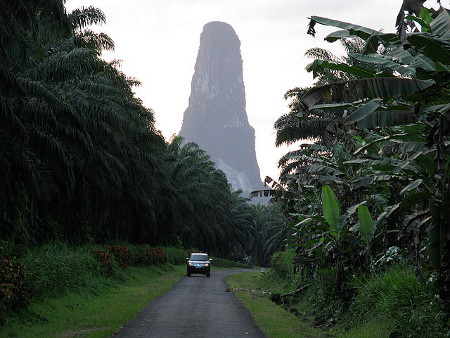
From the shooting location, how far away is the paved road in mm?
11297

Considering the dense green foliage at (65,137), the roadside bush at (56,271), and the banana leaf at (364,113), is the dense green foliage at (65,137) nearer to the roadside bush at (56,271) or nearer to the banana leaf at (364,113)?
the roadside bush at (56,271)

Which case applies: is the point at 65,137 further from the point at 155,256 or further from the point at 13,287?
the point at 155,256

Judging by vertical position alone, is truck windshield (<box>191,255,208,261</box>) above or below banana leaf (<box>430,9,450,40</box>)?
below

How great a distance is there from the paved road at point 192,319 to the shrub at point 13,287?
249cm

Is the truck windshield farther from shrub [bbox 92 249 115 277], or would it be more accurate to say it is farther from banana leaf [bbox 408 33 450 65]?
banana leaf [bbox 408 33 450 65]

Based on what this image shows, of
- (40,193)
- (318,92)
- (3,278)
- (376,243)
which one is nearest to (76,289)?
(40,193)

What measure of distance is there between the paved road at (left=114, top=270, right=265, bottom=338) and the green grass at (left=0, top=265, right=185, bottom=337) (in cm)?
43

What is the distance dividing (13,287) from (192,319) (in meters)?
4.48

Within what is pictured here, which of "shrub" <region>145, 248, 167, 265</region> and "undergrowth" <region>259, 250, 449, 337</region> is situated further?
"shrub" <region>145, 248, 167, 265</region>

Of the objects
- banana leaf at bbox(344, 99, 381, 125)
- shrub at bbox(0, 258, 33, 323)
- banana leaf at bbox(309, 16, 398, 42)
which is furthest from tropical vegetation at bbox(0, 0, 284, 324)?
banana leaf at bbox(344, 99, 381, 125)

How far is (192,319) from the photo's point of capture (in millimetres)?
13445

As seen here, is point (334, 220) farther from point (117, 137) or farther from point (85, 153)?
point (117, 137)

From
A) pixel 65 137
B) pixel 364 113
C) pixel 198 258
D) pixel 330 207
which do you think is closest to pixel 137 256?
pixel 198 258

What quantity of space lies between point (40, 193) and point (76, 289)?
3657 millimetres
